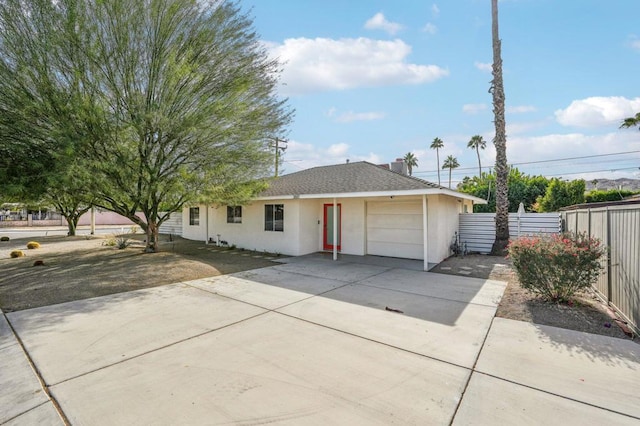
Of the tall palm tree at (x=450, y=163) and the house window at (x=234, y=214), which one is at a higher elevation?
the tall palm tree at (x=450, y=163)

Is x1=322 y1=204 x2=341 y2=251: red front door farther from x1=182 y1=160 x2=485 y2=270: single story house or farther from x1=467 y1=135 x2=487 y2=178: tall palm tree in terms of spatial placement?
→ x1=467 y1=135 x2=487 y2=178: tall palm tree

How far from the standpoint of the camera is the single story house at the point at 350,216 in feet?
34.0

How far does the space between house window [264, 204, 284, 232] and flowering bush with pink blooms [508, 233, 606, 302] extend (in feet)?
28.8

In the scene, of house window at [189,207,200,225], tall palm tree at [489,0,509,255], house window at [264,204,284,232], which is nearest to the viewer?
tall palm tree at [489,0,509,255]

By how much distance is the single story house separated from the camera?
A: 1038cm

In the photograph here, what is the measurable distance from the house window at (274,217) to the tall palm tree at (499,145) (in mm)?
8476

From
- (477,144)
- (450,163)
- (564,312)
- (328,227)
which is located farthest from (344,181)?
(450,163)

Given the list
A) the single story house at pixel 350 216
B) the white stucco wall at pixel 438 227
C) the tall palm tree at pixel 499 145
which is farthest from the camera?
the tall palm tree at pixel 499 145

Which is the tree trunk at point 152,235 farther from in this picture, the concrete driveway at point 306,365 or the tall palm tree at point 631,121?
the tall palm tree at point 631,121

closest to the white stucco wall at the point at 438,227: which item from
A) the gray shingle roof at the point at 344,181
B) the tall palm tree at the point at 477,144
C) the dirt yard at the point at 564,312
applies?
the gray shingle roof at the point at 344,181

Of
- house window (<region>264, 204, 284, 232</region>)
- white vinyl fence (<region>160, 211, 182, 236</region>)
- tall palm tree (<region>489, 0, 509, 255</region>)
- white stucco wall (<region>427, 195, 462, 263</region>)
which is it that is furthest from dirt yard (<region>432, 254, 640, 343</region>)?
white vinyl fence (<region>160, 211, 182, 236</region>)

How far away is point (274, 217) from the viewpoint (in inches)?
518

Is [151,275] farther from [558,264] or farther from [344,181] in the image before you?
[558,264]

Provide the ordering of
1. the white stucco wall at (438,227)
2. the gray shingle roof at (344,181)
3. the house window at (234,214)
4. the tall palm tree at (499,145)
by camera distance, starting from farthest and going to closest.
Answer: the house window at (234,214) < the tall palm tree at (499,145) < the white stucco wall at (438,227) < the gray shingle roof at (344,181)
